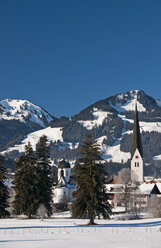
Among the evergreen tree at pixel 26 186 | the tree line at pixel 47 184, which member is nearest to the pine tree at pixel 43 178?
the tree line at pixel 47 184

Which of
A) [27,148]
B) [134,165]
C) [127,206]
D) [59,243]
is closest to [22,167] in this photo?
[27,148]

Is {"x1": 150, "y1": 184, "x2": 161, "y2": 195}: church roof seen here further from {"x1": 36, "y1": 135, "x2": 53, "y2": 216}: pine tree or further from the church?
{"x1": 36, "y1": 135, "x2": 53, "y2": 216}: pine tree

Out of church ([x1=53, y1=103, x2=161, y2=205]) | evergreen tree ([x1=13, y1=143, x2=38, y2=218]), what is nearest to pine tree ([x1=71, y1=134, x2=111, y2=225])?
evergreen tree ([x1=13, y1=143, x2=38, y2=218])

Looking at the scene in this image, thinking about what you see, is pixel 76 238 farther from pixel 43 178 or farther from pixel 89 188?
pixel 43 178

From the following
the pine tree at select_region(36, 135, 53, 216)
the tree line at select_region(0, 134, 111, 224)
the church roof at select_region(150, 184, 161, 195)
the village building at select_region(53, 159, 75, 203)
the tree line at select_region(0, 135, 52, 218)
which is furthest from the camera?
the village building at select_region(53, 159, 75, 203)

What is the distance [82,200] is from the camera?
59.9 m

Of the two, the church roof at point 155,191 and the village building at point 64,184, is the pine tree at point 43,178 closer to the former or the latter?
the church roof at point 155,191

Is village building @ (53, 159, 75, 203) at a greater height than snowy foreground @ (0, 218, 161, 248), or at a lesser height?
greater

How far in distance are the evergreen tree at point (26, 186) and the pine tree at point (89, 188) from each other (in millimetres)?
9936

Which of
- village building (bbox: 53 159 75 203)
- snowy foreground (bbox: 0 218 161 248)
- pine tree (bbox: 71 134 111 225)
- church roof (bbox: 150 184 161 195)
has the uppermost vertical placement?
village building (bbox: 53 159 75 203)

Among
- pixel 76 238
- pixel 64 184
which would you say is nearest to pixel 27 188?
pixel 76 238

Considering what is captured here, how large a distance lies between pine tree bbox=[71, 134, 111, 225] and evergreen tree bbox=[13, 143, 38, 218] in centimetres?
994

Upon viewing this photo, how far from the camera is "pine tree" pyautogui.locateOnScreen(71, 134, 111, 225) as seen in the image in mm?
59375

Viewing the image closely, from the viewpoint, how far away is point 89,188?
5928 cm
